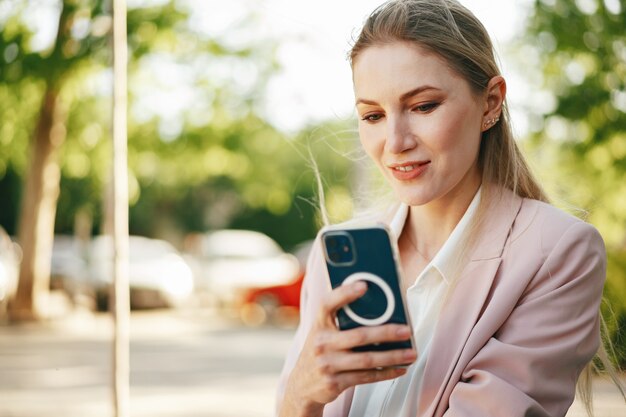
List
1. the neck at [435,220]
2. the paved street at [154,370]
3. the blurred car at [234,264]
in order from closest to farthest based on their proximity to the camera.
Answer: the neck at [435,220] < the paved street at [154,370] < the blurred car at [234,264]

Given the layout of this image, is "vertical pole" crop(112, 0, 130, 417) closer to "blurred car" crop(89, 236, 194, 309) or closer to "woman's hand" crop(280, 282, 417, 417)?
"woman's hand" crop(280, 282, 417, 417)

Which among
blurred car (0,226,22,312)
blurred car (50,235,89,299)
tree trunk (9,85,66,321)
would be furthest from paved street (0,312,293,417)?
blurred car (50,235,89,299)

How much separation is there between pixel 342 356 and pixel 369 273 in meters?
0.16

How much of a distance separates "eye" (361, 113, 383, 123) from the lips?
0.11 metres

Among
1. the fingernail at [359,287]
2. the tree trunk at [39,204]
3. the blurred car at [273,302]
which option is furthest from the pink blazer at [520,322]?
the blurred car at [273,302]

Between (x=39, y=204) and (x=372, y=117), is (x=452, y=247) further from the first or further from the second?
(x=39, y=204)

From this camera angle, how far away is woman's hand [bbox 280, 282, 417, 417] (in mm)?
1537

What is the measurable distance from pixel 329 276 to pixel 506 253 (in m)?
0.45

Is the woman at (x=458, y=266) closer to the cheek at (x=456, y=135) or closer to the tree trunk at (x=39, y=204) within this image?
the cheek at (x=456, y=135)

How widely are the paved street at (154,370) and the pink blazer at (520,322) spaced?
4.74m

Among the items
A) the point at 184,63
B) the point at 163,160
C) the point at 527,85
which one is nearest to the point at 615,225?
the point at 527,85

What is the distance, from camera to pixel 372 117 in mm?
1868

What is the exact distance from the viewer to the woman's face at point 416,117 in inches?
69.9

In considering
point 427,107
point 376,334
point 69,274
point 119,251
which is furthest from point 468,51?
point 69,274
